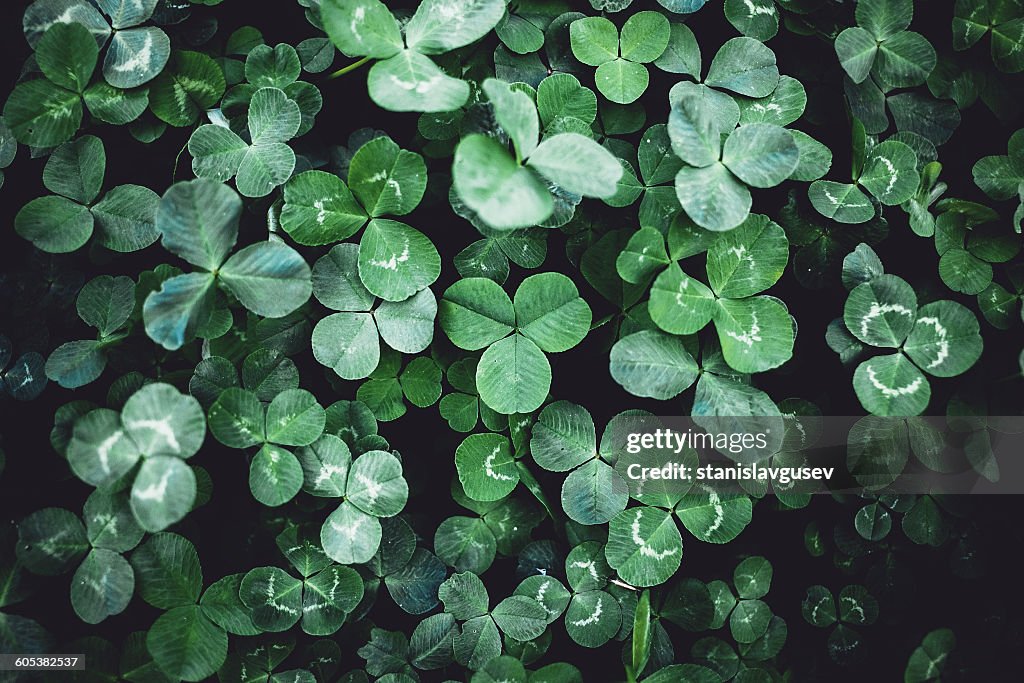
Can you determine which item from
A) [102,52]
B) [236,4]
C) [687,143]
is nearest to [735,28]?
[687,143]

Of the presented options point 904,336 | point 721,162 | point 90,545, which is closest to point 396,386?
point 90,545

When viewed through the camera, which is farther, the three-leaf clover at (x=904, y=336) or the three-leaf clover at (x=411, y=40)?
the three-leaf clover at (x=904, y=336)

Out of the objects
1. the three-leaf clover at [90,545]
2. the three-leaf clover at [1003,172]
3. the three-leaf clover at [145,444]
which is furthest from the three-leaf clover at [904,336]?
the three-leaf clover at [90,545]

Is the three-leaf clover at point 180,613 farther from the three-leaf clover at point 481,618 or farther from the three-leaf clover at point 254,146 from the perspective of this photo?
the three-leaf clover at point 254,146

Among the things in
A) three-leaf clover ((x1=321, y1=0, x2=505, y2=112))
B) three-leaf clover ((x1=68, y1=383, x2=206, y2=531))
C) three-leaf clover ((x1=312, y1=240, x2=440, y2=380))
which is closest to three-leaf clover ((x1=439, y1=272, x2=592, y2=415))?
three-leaf clover ((x1=312, y1=240, x2=440, y2=380))

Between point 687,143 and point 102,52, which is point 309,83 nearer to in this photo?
point 102,52

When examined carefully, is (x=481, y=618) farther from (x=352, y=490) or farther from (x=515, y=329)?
(x=515, y=329)

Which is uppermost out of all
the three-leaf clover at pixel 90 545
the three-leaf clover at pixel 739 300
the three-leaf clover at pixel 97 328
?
the three-leaf clover at pixel 739 300
